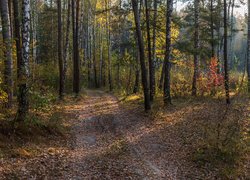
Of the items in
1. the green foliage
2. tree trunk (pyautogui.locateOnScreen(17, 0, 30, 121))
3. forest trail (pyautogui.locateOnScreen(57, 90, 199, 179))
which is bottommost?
forest trail (pyautogui.locateOnScreen(57, 90, 199, 179))

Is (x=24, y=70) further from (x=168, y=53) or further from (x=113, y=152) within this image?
(x=168, y=53)

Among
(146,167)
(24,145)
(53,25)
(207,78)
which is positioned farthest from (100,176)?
(53,25)

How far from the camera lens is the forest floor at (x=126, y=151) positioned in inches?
311

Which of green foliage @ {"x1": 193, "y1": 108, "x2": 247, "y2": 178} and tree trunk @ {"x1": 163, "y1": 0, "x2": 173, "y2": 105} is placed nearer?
green foliage @ {"x1": 193, "y1": 108, "x2": 247, "y2": 178}

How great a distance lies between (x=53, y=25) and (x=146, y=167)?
31.0m

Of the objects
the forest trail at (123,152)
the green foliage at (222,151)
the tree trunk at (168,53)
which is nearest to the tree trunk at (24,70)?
the forest trail at (123,152)

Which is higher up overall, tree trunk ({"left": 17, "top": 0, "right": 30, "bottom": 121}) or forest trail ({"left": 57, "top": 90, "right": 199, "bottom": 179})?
Answer: tree trunk ({"left": 17, "top": 0, "right": 30, "bottom": 121})

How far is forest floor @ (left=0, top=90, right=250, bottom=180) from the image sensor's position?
790 cm

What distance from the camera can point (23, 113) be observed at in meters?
9.92

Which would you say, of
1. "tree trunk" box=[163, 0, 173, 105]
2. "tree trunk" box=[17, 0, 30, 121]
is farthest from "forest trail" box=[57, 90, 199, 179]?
"tree trunk" box=[163, 0, 173, 105]

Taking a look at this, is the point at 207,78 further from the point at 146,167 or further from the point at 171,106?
the point at 146,167

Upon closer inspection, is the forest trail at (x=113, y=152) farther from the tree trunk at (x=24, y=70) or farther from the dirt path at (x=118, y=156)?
the tree trunk at (x=24, y=70)

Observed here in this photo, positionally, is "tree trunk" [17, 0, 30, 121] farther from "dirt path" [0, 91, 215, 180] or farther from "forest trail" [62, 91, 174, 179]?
"forest trail" [62, 91, 174, 179]

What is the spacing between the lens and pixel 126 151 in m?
9.91
